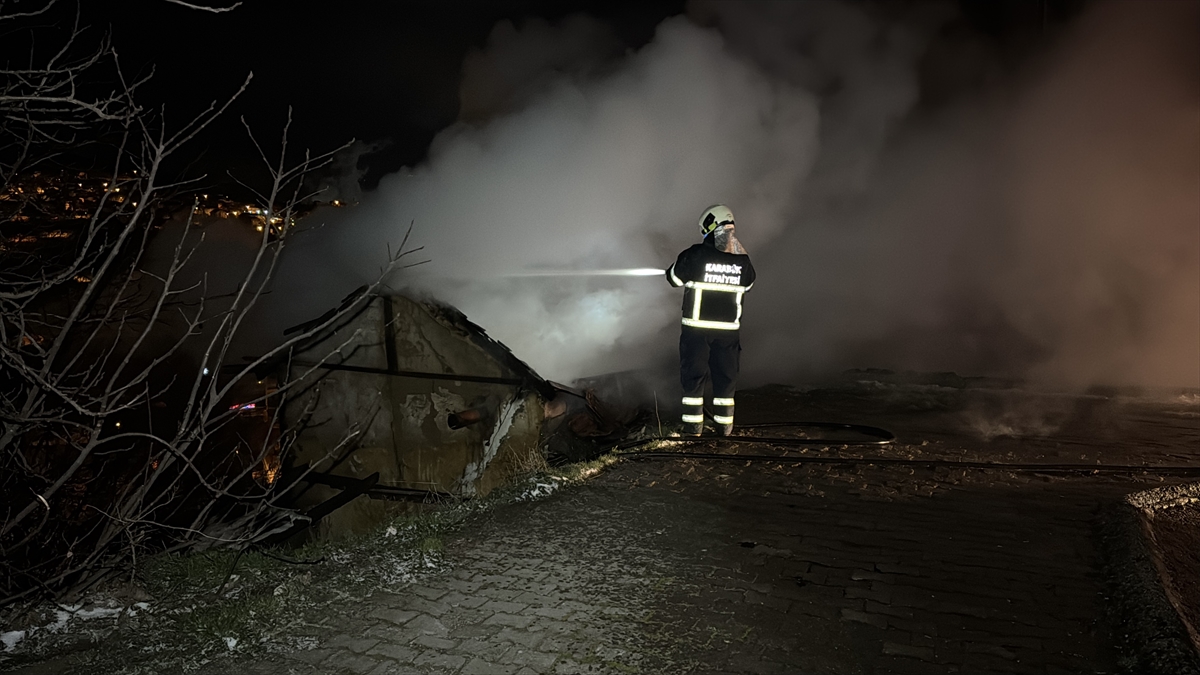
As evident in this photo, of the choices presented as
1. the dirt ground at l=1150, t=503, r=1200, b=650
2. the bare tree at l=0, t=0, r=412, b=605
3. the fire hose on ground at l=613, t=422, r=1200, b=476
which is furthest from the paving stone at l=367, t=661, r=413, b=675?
the fire hose on ground at l=613, t=422, r=1200, b=476

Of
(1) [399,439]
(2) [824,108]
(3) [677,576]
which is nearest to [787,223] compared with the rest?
(2) [824,108]

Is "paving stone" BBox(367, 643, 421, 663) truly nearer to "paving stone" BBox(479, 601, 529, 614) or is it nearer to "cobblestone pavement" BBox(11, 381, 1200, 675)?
"cobblestone pavement" BBox(11, 381, 1200, 675)

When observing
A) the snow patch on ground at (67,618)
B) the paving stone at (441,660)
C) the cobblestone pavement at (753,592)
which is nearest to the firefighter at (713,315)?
the cobblestone pavement at (753,592)

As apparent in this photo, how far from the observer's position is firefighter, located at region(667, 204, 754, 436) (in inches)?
280

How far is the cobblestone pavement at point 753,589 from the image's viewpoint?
3.05 m

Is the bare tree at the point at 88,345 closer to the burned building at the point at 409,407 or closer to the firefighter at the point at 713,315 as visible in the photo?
the burned building at the point at 409,407

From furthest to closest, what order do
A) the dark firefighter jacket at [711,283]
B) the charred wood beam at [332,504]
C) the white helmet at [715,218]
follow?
1. the white helmet at [715,218]
2. the dark firefighter jacket at [711,283]
3. the charred wood beam at [332,504]

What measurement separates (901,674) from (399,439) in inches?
203

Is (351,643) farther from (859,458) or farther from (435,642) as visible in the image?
(859,458)

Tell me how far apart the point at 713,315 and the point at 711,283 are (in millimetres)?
322

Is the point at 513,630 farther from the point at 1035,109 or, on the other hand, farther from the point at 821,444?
the point at 1035,109

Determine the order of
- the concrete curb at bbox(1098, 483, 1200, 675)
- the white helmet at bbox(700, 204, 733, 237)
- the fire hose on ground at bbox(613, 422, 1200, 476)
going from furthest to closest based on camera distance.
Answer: the white helmet at bbox(700, 204, 733, 237) < the fire hose on ground at bbox(613, 422, 1200, 476) < the concrete curb at bbox(1098, 483, 1200, 675)

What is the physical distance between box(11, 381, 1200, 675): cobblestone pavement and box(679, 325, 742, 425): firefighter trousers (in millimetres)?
1736

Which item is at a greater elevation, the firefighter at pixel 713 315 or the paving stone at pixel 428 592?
the firefighter at pixel 713 315
